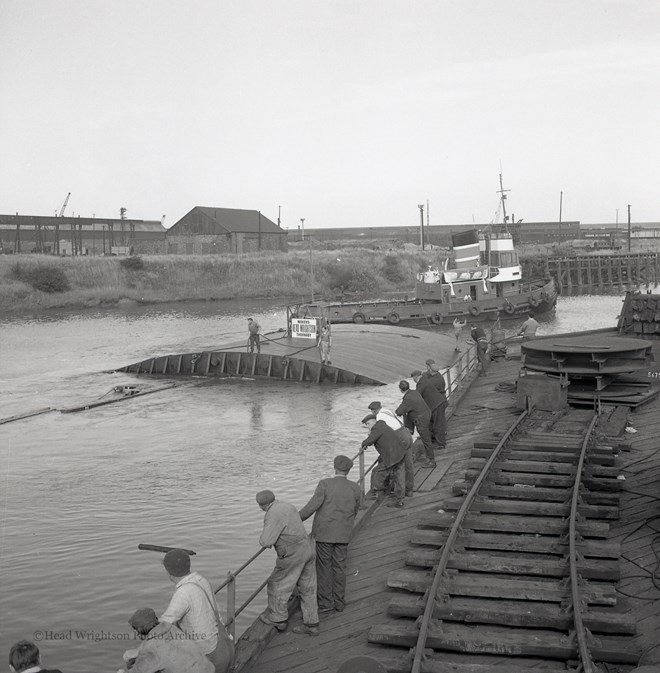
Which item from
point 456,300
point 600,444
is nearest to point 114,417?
point 600,444

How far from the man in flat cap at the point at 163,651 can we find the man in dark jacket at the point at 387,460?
5452 mm

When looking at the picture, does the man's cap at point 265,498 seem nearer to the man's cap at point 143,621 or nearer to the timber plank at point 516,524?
A: the man's cap at point 143,621

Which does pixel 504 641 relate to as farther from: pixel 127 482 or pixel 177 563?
pixel 127 482

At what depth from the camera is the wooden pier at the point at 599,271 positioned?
10169cm

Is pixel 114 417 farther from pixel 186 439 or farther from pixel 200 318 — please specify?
pixel 200 318

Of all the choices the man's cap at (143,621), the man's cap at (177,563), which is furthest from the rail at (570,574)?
the man's cap at (143,621)

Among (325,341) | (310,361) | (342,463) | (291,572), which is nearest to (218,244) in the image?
(325,341)

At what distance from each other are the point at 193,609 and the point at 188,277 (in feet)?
279

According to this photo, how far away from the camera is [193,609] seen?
655cm

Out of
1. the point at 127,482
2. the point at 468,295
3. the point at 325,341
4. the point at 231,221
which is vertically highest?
the point at 231,221

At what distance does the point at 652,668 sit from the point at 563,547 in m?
4.04

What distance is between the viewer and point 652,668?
5.75 metres

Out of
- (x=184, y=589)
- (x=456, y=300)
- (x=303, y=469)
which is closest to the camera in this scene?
(x=184, y=589)

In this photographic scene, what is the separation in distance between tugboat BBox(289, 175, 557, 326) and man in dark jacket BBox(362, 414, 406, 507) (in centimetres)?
4198
